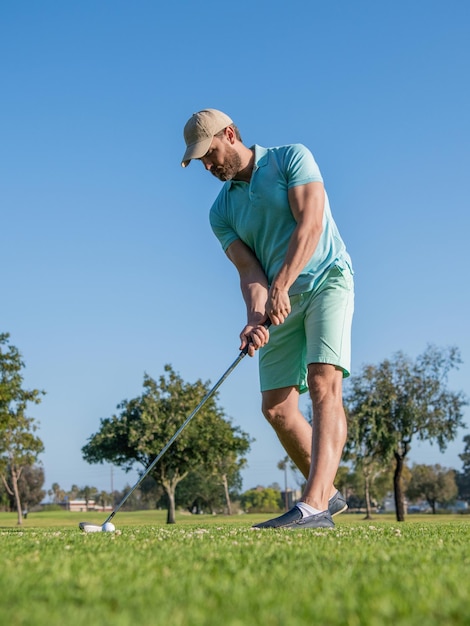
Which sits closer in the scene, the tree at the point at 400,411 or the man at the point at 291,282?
the man at the point at 291,282

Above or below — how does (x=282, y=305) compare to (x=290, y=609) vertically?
above

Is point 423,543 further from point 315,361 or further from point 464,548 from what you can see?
point 315,361

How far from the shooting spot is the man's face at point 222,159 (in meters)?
6.48

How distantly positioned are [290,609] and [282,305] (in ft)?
14.4

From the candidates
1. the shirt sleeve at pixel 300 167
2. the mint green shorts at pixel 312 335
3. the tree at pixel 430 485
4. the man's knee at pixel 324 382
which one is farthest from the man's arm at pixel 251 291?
the tree at pixel 430 485

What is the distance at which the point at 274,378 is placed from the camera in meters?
6.88

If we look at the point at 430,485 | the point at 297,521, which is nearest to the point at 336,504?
the point at 297,521

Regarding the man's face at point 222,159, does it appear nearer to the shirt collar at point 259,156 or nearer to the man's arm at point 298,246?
the shirt collar at point 259,156

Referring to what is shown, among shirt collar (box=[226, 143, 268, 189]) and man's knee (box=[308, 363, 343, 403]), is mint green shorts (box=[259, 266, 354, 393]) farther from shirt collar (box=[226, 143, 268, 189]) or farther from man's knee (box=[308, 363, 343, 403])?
shirt collar (box=[226, 143, 268, 189])

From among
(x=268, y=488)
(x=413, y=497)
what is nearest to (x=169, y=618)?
(x=413, y=497)

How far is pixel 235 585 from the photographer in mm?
2338

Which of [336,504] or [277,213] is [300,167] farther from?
[336,504]

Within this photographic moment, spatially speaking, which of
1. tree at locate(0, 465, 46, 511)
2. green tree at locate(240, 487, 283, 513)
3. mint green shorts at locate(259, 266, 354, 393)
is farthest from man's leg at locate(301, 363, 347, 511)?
green tree at locate(240, 487, 283, 513)

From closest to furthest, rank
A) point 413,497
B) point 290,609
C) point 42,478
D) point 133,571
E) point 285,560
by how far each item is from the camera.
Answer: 1. point 290,609
2. point 133,571
3. point 285,560
4. point 413,497
5. point 42,478
